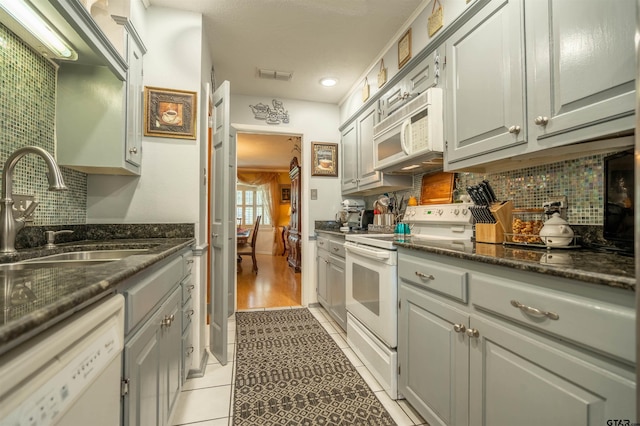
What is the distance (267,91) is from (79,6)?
2324 millimetres

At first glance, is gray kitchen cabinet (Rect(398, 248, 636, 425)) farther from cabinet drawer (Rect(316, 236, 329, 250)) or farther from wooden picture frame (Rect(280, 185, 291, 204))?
wooden picture frame (Rect(280, 185, 291, 204))

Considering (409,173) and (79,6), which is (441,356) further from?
(79,6)

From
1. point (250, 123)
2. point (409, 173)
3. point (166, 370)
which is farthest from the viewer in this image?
point (250, 123)

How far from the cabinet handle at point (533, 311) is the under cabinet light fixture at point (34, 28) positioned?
194 cm

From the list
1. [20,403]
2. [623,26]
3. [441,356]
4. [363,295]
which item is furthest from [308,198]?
[20,403]

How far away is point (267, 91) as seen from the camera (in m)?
3.29

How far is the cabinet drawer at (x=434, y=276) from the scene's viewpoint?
116cm

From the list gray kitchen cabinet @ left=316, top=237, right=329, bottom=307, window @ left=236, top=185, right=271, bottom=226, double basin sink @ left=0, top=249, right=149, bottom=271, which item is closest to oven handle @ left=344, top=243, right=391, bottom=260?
gray kitchen cabinet @ left=316, top=237, right=329, bottom=307

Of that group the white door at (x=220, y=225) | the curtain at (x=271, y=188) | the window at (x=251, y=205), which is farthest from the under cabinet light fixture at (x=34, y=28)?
the window at (x=251, y=205)

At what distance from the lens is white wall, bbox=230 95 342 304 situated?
3361 mm

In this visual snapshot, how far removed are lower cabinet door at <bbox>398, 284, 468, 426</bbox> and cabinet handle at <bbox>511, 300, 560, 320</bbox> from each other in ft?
0.84

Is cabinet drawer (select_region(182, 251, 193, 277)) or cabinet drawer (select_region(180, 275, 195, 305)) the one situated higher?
cabinet drawer (select_region(182, 251, 193, 277))

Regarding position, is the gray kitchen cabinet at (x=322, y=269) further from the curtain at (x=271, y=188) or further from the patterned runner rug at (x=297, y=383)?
the curtain at (x=271, y=188)

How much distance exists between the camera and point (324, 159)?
353 cm
